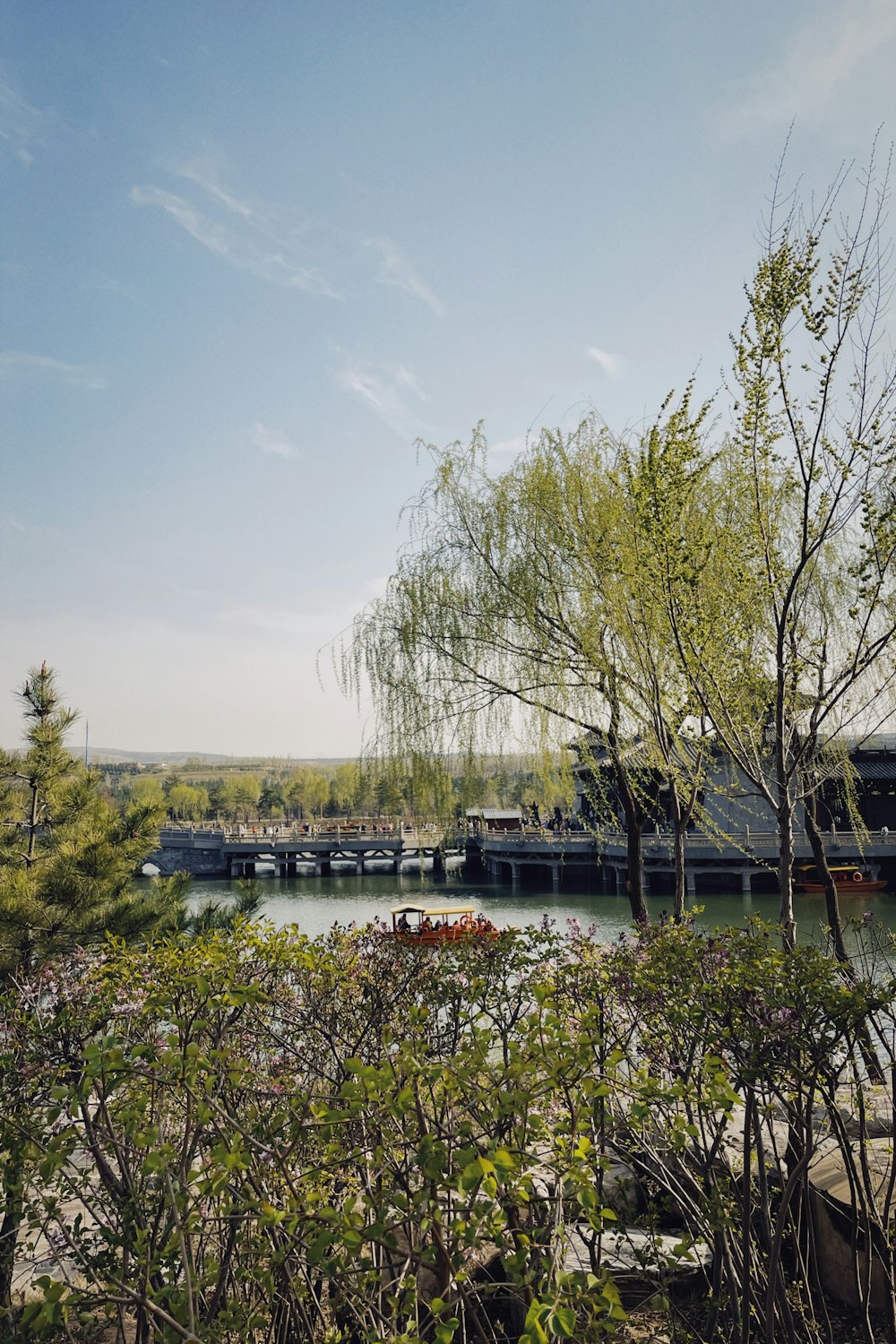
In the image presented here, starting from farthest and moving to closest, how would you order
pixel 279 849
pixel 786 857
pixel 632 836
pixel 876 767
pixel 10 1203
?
pixel 279 849 → pixel 876 767 → pixel 632 836 → pixel 786 857 → pixel 10 1203

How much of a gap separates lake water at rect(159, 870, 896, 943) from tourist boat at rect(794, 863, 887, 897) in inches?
9.2

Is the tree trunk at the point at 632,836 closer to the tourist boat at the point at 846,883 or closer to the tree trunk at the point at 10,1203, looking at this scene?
the tree trunk at the point at 10,1203

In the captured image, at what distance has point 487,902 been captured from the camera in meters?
28.4

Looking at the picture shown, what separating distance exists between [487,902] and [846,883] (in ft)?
36.0

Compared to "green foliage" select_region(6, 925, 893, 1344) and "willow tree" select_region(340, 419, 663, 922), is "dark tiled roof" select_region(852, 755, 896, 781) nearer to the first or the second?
"willow tree" select_region(340, 419, 663, 922)

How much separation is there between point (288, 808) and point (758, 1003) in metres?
82.6

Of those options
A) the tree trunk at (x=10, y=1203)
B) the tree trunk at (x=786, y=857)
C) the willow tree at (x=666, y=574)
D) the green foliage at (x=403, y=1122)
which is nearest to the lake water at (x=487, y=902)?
the willow tree at (x=666, y=574)

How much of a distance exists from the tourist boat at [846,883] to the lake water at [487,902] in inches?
9.2

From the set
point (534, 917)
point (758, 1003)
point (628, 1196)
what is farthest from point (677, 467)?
point (534, 917)

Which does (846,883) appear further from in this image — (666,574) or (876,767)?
(666,574)

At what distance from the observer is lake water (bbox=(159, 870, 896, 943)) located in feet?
71.9

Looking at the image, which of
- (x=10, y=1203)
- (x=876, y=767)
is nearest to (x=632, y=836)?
(x=10, y=1203)

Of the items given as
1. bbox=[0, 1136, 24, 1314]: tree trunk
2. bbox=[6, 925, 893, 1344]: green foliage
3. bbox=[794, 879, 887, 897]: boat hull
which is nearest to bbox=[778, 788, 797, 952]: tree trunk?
bbox=[6, 925, 893, 1344]: green foliage

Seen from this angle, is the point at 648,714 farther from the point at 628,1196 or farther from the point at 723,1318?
the point at 723,1318
